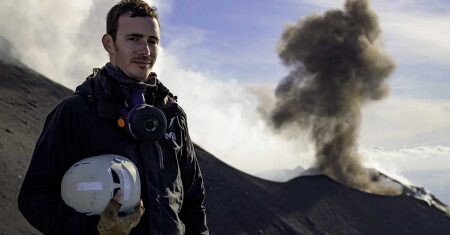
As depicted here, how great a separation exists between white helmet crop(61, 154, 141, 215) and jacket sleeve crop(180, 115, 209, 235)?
907 mm

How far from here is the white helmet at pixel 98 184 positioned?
3506mm

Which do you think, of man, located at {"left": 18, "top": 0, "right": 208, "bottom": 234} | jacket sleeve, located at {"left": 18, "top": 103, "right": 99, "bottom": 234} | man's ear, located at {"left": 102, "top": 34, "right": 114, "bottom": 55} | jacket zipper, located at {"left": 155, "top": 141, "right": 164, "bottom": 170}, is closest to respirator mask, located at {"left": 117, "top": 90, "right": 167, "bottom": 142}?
man, located at {"left": 18, "top": 0, "right": 208, "bottom": 234}

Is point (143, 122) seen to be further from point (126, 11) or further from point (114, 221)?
point (126, 11)

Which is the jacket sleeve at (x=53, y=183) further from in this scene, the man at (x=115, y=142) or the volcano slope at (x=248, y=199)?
the volcano slope at (x=248, y=199)

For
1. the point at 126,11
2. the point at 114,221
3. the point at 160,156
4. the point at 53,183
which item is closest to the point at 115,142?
the point at 160,156

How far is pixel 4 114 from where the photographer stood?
109 ft

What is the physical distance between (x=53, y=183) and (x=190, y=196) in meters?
1.22

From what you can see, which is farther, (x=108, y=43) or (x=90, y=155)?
(x=108, y=43)

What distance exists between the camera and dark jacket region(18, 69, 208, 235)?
361 cm

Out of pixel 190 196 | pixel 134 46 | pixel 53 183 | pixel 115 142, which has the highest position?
pixel 134 46

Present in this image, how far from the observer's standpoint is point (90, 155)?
3.79 metres

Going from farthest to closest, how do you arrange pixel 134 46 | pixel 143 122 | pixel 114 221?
pixel 134 46 < pixel 143 122 < pixel 114 221

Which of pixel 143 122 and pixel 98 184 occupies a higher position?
pixel 143 122

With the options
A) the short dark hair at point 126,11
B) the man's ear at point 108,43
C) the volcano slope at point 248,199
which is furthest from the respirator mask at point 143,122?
the volcano slope at point 248,199
